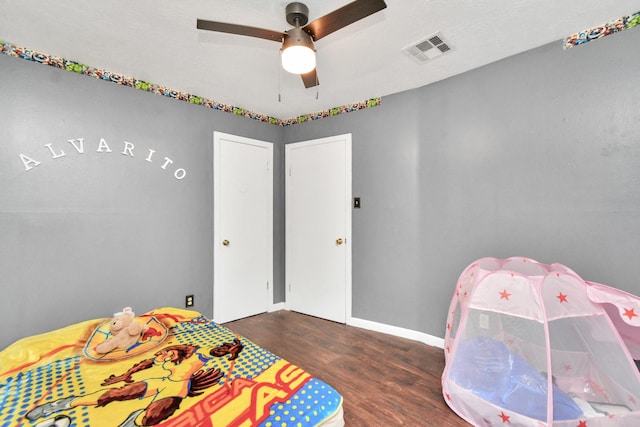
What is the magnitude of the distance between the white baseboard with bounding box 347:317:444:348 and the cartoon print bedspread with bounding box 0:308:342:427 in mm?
1629

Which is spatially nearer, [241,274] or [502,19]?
[502,19]

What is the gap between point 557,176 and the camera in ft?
6.77

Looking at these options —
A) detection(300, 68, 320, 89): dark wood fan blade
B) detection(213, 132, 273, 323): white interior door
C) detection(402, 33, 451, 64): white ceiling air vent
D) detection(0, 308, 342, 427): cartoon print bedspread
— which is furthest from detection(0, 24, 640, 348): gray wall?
detection(300, 68, 320, 89): dark wood fan blade

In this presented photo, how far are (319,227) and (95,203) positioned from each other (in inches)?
84.5

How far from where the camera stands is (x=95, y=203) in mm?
2387

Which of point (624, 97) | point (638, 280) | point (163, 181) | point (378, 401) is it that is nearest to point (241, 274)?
point (163, 181)

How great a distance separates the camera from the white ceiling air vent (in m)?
1.97

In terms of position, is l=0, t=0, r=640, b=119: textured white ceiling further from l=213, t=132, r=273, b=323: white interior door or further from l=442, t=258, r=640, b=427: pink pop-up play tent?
l=442, t=258, r=640, b=427: pink pop-up play tent

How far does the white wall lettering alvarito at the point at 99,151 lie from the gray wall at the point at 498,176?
1.77 m

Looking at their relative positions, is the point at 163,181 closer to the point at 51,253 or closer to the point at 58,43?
the point at 51,253

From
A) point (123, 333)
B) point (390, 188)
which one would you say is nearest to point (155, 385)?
point (123, 333)

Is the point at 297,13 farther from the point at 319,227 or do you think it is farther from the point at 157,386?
the point at 319,227

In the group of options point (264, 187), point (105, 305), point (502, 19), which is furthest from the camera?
point (264, 187)

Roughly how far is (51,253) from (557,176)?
382 centimetres
